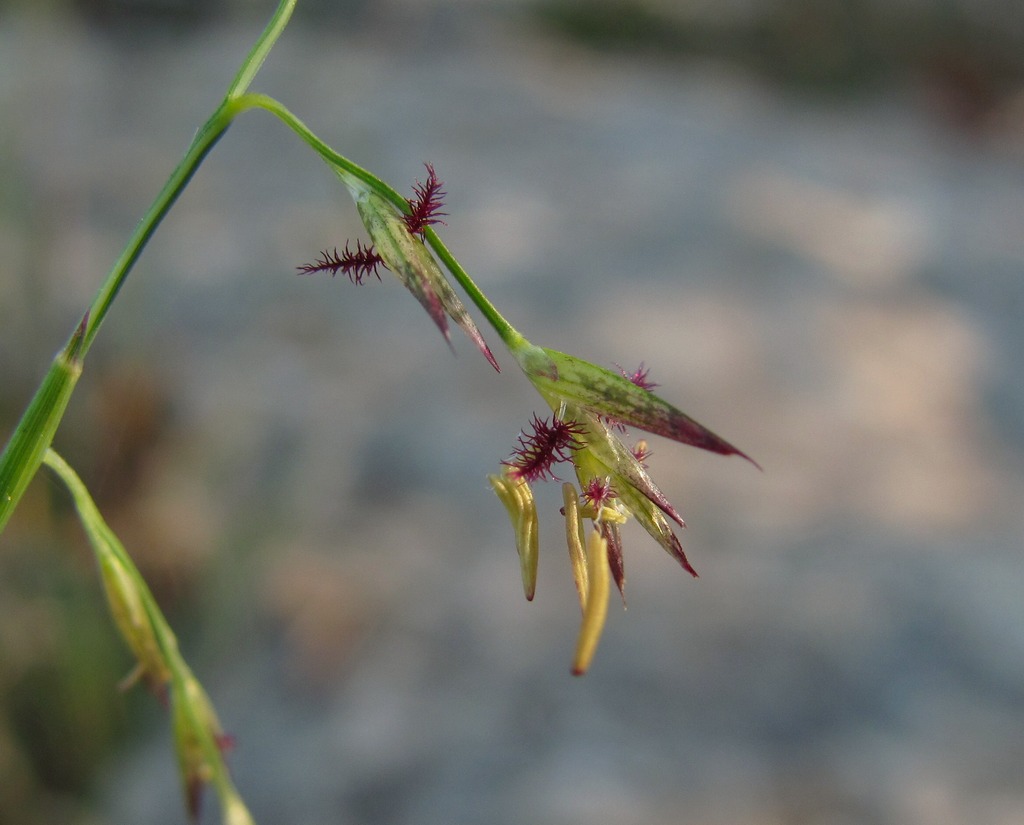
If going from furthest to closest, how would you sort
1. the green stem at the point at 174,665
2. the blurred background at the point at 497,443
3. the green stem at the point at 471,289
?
the blurred background at the point at 497,443, the green stem at the point at 174,665, the green stem at the point at 471,289

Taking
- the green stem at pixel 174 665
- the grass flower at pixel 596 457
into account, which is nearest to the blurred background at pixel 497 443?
the green stem at pixel 174 665

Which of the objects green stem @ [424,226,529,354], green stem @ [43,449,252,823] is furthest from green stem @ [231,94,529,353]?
green stem @ [43,449,252,823]

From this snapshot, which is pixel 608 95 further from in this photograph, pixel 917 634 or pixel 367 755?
pixel 367 755

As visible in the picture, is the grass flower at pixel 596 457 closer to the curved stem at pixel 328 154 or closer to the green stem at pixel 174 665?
the curved stem at pixel 328 154

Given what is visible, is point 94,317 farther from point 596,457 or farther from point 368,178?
point 596,457

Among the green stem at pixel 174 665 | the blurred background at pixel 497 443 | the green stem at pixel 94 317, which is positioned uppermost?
the blurred background at pixel 497 443

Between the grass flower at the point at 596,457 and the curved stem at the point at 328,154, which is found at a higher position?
the curved stem at the point at 328,154

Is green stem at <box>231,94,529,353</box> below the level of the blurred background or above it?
below

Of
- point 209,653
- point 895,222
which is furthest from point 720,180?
point 209,653

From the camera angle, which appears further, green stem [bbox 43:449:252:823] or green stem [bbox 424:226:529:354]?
green stem [bbox 43:449:252:823]

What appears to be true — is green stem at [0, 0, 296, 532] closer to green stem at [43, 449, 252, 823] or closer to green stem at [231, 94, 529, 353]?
green stem at [231, 94, 529, 353]
